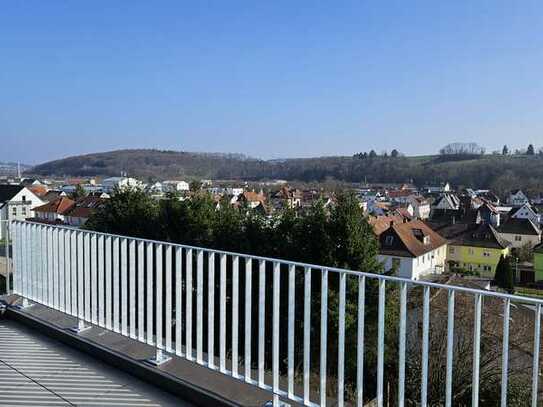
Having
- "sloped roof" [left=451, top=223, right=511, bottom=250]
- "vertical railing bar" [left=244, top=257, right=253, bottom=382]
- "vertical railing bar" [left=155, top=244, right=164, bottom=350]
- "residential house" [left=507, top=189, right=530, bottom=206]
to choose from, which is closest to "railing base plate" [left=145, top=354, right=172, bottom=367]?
"vertical railing bar" [left=155, top=244, right=164, bottom=350]

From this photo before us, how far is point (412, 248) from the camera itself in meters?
30.6

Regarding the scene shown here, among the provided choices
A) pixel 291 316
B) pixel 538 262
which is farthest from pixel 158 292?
pixel 538 262

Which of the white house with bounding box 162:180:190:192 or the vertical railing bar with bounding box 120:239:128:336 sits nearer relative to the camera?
the vertical railing bar with bounding box 120:239:128:336

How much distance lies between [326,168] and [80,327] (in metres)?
89.9

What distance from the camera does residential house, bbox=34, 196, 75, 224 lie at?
3862cm

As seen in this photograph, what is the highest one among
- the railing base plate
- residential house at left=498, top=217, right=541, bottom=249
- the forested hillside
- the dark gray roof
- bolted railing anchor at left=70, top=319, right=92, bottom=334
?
the forested hillside

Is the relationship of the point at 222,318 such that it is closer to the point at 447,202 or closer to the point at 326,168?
the point at 447,202

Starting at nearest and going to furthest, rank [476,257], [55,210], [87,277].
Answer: [87,277], [476,257], [55,210]

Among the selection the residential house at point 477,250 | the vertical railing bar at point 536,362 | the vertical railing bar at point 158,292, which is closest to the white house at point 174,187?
the vertical railing bar at point 158,292

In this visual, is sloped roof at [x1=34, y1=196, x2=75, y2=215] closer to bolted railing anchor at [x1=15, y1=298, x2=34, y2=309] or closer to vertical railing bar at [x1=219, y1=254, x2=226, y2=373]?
bolted railing anchor at [x1=15, y1=298, x2=34, y2=309]

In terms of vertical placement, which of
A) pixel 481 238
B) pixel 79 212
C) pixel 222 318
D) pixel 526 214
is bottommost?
pixel 481 238

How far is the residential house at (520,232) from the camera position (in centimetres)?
4303

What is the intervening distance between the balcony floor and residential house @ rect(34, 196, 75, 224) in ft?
123

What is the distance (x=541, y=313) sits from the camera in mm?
1855
